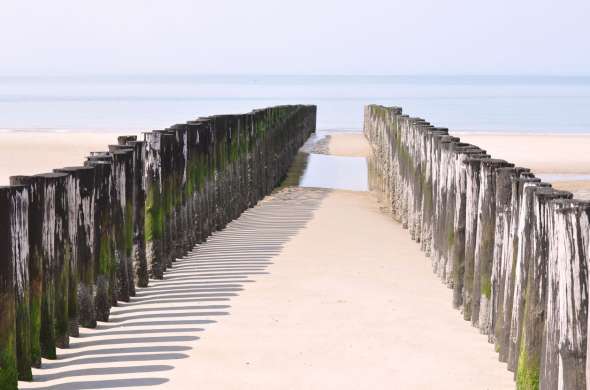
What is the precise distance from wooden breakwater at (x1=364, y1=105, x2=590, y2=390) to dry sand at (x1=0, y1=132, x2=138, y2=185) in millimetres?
11908

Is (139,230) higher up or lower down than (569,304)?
lower down

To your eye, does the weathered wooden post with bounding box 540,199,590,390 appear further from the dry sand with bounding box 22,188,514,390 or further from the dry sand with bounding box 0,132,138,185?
the dry sand with bounding box 0,132,138,185

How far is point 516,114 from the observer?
2322 inches

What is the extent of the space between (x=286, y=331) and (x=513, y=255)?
Answer: 4.84 ft

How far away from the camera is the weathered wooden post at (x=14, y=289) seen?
5051 mm

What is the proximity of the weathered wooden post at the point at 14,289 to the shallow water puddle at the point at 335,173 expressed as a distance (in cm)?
1375

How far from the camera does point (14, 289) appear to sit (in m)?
5.23

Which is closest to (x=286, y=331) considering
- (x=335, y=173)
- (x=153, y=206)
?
(x=153, y=206)

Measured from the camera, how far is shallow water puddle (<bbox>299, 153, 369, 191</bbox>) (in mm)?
19906

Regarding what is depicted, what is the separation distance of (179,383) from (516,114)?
55.2m

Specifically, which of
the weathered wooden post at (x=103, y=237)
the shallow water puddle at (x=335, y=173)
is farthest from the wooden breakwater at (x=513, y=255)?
the shallow water puddle at (x=335, y=173)

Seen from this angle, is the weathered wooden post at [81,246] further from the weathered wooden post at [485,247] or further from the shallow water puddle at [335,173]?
the shallow water puddle at [335,173]

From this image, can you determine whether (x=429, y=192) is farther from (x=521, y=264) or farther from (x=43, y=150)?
(x=43, y=150)

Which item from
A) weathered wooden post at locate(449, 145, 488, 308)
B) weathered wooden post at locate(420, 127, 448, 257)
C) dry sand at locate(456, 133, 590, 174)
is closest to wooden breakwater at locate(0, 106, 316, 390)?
weathered wooden post at locate(420, 127, 448, 257)
